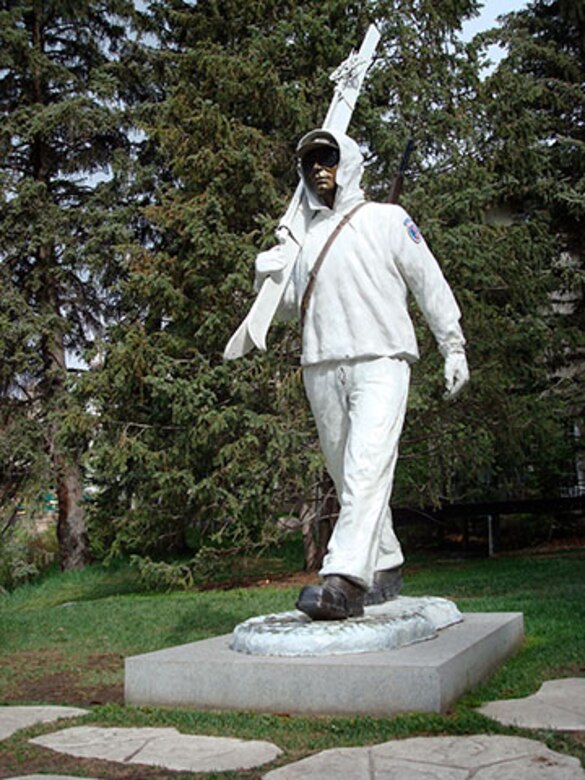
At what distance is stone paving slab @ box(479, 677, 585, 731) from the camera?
3893mm

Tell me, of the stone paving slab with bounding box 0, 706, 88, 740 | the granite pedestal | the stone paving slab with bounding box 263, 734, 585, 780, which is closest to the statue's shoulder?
the granite pedestal

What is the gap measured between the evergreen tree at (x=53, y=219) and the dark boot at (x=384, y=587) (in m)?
10.7

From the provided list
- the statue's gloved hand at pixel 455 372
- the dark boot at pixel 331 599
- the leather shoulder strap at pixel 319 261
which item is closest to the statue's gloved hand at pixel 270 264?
the leather shoulder strap at pixel 319 261

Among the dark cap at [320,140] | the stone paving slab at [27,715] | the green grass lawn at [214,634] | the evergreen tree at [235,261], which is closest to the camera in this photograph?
the green grass lawn at [214,634]

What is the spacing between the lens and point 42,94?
1847 cm

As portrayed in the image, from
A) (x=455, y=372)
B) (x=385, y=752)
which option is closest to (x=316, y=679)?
(x=385, y=752)

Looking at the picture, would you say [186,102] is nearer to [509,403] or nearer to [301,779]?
[509,403]

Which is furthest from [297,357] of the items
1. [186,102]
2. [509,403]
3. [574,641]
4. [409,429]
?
[574,641]

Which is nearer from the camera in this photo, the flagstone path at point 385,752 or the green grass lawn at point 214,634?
the flagstone path at point 385,752

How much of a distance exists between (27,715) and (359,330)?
8.31 feet

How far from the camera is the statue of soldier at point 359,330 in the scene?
15.7 feet

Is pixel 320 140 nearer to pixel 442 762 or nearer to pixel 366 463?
pixel 366 463

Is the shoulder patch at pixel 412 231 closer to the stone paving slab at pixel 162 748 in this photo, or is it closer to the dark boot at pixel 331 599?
the dark boot at pixel 331 599

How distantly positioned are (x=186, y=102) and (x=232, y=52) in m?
1.29
